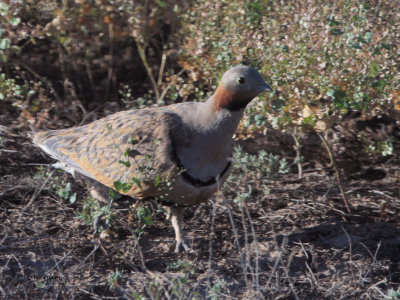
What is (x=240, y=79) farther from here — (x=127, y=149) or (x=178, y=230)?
(x=178, y=230)

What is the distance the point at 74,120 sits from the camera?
666 centimetres

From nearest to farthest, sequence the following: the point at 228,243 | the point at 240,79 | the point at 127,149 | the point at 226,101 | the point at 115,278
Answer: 1. the point at 115,278
2. the point at 127,149
3. the point at 240,79
4. the point at 226,101
5. the point at 228,243

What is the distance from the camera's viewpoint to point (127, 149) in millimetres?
4023

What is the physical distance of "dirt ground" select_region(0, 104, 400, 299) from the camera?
4.07 m

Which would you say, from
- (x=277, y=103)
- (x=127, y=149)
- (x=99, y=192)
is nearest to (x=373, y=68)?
(x=277, y=103)

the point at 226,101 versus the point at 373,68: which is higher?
the point at 373,68

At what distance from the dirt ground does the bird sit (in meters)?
0.29

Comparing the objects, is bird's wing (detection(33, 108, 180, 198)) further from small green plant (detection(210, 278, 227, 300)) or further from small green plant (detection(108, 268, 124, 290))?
small green plant (detection(210, 278, 227, 300))

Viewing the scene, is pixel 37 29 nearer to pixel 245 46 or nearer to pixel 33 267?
pixel 245 46

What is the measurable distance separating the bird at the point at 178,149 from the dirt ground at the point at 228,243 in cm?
29

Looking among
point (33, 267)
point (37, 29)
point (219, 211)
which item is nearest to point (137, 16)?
point (37, 29)

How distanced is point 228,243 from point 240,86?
1375 mm

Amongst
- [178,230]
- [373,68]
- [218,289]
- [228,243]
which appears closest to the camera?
[218,289]

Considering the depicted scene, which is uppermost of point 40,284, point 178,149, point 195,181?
point 178,149
